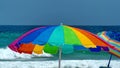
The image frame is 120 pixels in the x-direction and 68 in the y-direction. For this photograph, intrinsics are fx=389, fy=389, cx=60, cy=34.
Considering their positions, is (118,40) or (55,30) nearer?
(55,30)

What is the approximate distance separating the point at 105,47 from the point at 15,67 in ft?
36.9

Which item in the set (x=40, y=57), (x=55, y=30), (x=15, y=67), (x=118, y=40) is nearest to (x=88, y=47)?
(x=55, y=30)

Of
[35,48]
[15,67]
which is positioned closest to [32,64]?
[15,67]

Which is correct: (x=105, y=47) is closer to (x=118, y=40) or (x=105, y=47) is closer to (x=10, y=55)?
(x=118, y=40)

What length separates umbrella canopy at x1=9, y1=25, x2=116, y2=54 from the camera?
6.13 m

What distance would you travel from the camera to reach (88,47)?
241 inches

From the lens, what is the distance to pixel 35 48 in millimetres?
6668

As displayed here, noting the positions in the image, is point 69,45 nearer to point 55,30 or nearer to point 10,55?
point 55,30

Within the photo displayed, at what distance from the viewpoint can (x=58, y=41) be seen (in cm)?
611

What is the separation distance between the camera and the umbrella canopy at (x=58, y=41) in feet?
20.1

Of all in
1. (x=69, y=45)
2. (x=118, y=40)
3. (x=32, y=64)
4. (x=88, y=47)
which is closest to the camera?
Result: (x=88, y=47)

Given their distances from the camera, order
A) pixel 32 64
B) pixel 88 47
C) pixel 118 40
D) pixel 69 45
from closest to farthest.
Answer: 1. pixel 88 47
2. pixel 69 45
3. pixel 118 40
4. pixel 32 64

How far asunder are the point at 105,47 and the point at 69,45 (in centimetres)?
61

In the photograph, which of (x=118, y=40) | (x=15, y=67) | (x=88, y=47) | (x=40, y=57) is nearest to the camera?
(x=88, y=47)
